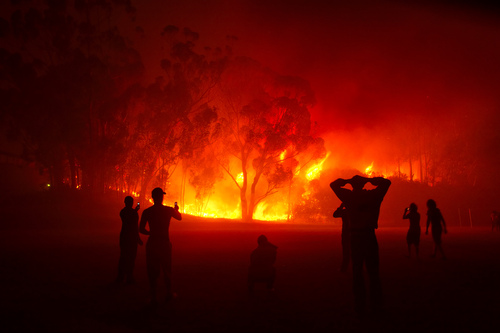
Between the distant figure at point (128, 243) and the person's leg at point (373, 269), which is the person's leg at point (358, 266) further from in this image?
the distant figure at point (128, 243)

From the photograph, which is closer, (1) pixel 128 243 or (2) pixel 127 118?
(1) pixel 128 243

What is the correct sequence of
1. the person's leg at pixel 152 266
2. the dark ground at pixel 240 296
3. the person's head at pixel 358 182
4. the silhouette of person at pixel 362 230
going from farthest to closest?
the person's leg at pixel 152 266 < the person's head at pixel 358 182 < the silhouette of person at pixel 362 230 < the dark ground at pixel 240 296

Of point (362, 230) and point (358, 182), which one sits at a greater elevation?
point (358, 182)

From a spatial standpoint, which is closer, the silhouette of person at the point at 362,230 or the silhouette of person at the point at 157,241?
the silhouette of person at the point at 362,230

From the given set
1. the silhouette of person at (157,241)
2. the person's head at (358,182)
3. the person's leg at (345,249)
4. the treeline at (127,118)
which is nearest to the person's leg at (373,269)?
the person's head at (358,182)

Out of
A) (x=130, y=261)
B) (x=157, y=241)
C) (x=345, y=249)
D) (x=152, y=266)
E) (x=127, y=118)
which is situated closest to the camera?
(x=152, y=266)

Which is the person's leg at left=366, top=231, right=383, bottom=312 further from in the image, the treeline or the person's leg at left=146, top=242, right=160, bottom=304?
the treeline

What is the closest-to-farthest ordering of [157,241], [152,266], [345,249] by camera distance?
[152,266] < [157,241] < [345,249]

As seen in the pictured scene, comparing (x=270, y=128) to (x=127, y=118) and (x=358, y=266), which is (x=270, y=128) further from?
(x=358, y=266)

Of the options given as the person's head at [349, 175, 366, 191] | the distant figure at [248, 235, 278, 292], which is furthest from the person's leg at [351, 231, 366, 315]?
the distant figure at [248, 235, 278, 292]

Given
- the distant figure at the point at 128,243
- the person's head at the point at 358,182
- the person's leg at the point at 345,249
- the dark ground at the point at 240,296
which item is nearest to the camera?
the dark ground at the point at 240,296

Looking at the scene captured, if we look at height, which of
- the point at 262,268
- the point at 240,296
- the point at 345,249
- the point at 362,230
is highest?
→ the point at 362,230

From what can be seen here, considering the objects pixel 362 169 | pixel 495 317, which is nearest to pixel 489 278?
pixel 495 317

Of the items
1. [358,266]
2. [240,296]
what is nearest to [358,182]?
[358,266]
